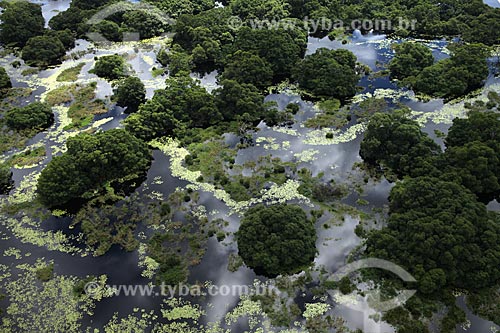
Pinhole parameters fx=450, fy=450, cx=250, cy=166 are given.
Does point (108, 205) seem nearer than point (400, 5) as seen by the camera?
Yes

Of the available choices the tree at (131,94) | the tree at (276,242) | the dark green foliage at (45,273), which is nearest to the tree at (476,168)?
the tree at (276,242)

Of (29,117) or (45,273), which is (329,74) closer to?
(29,117)

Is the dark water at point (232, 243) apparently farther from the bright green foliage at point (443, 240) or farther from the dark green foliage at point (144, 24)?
the dark green foliage at point (144, 24)

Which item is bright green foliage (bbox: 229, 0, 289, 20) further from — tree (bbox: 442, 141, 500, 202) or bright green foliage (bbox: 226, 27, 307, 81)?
tree (bbox: 442, 141, 500, 202)

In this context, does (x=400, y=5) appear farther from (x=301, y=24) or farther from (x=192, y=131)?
(x=192, y=131)

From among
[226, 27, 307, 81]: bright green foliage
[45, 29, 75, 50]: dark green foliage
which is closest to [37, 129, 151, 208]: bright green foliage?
[226, 27, 307, 81]: bright green foliage

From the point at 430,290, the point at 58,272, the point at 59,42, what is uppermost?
the point at 59,42

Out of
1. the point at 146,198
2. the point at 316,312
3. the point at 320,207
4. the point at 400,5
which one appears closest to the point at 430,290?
the point at 316,312
